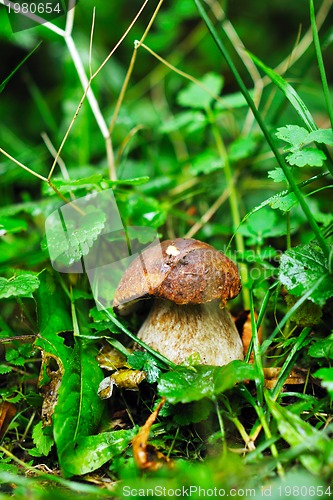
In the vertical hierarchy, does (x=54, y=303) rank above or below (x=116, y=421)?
above

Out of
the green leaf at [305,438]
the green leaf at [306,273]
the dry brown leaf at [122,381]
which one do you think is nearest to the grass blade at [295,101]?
the green leaf at [306,273]

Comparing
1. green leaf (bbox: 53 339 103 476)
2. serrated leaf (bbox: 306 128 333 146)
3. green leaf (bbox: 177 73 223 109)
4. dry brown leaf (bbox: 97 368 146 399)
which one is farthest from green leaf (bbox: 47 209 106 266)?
green leaf (bbox: 177 73 223 109)

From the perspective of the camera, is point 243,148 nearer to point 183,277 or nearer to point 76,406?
point 183,277

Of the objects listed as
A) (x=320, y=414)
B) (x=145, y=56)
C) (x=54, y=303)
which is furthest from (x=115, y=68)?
(x=320, y=414)

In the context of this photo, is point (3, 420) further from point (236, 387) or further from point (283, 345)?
point (283, 345)

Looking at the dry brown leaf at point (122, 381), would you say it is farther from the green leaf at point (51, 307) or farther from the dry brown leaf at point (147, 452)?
the green leaf at point (51, 307)
